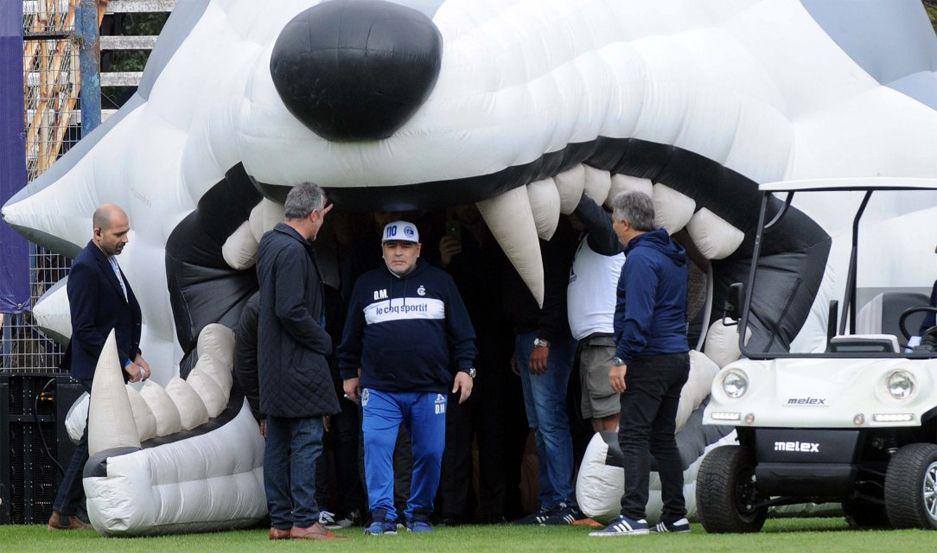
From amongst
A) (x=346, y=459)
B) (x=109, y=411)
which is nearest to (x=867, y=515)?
(x=346, y=459)

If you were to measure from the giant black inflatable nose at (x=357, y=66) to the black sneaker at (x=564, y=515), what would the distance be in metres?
2.16

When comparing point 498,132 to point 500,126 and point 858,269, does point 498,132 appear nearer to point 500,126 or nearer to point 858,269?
point 500,126

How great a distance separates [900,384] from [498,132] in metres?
1.79

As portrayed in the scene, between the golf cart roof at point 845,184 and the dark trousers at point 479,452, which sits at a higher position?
the golf cart roof at point 845,184

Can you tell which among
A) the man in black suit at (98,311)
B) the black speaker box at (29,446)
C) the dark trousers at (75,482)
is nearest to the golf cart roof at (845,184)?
the man in black suit at (98,311)

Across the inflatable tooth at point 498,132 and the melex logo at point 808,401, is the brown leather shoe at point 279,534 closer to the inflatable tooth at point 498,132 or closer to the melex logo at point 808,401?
the inflatable tooth at point 498,132

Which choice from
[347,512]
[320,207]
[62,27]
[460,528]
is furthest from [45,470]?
[62,27]

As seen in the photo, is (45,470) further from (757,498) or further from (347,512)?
(757,498)

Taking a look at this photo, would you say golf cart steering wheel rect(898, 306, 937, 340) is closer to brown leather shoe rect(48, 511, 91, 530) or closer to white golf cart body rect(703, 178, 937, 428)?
white golf cart body rect(703, 178, 937, 428)

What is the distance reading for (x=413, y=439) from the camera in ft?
25.3

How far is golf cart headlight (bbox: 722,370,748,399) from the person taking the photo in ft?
22.9

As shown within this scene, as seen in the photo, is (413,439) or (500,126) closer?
(500,126)

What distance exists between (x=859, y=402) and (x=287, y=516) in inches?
90.2

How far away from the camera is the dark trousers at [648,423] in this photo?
701 centimetres
